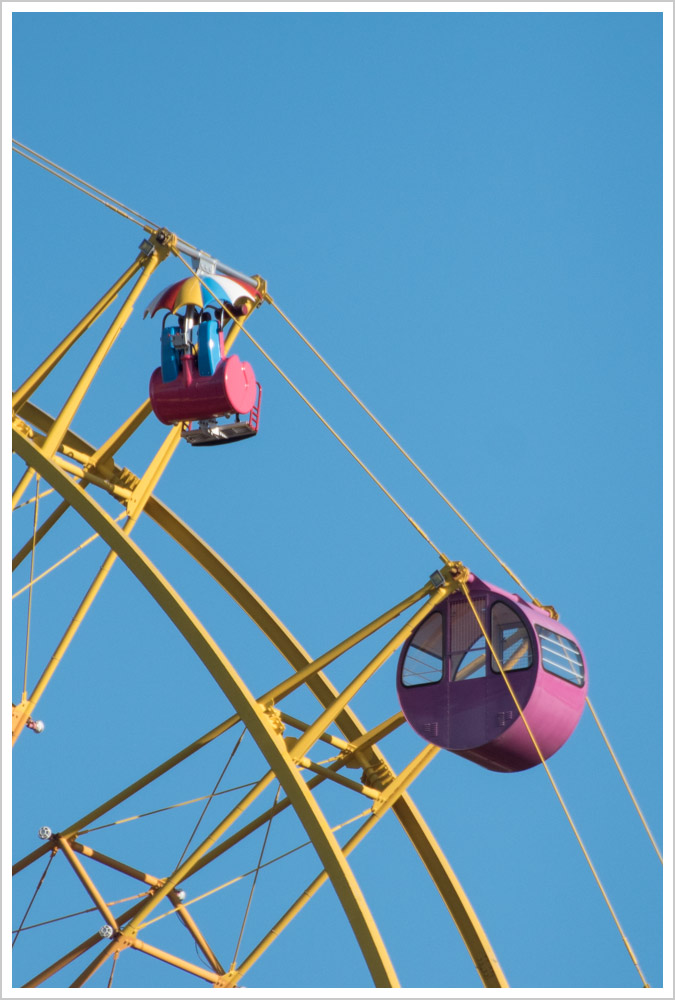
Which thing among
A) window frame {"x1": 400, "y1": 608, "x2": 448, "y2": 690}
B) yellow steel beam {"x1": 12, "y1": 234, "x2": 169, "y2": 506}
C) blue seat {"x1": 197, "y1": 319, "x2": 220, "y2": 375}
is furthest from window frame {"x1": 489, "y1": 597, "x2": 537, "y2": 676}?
yellow steel beam {"x1": 12, "y1": 234, "x2": 169, "y2": 506}

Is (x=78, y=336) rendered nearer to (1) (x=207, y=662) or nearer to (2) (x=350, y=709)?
(1) (x=207, y=662)

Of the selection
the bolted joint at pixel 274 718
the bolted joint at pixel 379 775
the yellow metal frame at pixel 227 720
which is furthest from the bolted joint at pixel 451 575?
the bolted joint at pixel 379 775

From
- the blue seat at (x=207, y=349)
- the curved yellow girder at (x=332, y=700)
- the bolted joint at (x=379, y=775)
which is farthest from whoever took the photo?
the bolted joint at (x=379, y=775)

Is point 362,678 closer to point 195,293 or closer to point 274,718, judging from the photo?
point 274,718

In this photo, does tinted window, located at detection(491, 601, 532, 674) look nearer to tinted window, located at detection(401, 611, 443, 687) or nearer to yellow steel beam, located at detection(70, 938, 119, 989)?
tinted window, located at detection(401, 611, 443, 687)

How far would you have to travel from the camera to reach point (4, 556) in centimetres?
2772

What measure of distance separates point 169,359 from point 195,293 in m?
1.59

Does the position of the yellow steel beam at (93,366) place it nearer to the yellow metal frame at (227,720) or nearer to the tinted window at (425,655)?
the yellow metal frame at (227,720)

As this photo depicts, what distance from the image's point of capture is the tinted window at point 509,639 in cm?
3101

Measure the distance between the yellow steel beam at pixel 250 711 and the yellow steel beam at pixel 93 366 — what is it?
0.53m

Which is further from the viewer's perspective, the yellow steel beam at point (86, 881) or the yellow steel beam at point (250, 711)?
the yellow steel beam at point (86, 881)

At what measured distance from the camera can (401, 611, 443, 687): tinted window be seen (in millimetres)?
32188

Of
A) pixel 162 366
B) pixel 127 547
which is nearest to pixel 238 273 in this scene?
pixel 162 366

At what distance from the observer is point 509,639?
3136cm
